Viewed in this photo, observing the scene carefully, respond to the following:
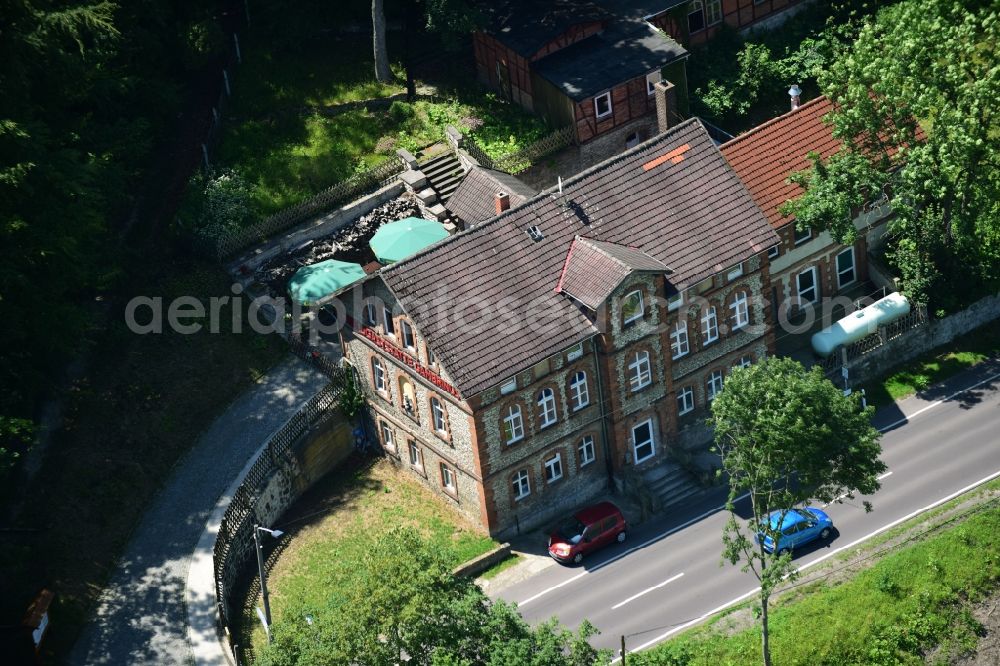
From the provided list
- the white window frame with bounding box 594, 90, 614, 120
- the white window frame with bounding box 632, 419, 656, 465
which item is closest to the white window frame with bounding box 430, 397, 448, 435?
the white window frame with bounding box 632, 419, 656, 465

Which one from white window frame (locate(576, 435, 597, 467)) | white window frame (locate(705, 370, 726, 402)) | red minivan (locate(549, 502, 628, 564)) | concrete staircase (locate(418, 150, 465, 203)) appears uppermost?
concrete staircase (locate(418, 150, 465, 203))

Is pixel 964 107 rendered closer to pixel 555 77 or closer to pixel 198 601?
pixel 555 77

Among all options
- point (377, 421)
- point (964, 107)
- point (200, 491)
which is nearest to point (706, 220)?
point (964, 107)

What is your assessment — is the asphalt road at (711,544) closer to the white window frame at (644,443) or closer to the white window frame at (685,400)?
the white window frame at (644,443)

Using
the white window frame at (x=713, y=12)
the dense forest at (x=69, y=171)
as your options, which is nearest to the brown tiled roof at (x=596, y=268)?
the dense forest at (x=69, y=171)

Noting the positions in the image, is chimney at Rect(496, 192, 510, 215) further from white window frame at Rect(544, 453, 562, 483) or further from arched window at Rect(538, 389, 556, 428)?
white window frame at Rect(544, 453, 562, 483)

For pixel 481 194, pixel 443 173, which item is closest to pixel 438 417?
pixel 481 194
